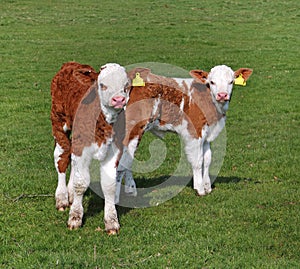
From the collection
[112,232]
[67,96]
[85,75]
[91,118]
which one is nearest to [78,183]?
[112,232]

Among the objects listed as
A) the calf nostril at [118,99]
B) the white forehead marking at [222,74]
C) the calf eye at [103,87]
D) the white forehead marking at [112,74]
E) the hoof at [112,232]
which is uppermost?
the white forehead marking at [112,74]

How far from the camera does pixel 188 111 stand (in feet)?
29.0

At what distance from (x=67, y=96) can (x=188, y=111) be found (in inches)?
84.0

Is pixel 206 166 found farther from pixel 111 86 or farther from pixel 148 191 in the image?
pixel 111 86

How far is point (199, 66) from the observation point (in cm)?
2006

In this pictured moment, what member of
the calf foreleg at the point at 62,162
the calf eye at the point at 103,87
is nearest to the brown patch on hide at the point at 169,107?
the calf foreleg at the point at 62,162

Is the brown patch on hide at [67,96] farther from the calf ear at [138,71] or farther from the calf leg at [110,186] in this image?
the calf leg at [110,186]

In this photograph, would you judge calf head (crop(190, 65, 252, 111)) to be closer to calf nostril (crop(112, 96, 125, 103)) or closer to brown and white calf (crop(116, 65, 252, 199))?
brown and white calf (crop(116, 65, 252, 199))

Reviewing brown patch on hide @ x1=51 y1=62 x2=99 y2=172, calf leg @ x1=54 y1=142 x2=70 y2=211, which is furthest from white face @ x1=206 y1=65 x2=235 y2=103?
calf leg @ x1=54 y1=142 x2=70 y2=211

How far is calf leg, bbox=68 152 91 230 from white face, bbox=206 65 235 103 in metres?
2.46

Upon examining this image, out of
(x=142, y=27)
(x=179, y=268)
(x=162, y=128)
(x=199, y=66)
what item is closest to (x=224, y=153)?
(x=162, y=128)

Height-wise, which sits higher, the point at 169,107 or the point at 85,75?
the point at 85,75

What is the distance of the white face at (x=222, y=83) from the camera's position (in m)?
8.43

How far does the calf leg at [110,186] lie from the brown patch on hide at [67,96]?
780 millimetres
